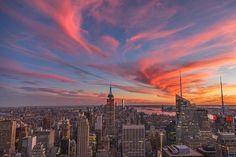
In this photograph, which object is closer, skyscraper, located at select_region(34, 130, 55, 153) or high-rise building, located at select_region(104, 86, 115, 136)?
skyscraper, located at select_region(34, 130, 55, 153)

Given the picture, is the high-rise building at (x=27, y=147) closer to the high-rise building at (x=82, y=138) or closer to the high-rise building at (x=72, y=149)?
the high-rise building at (x=72, y=149)

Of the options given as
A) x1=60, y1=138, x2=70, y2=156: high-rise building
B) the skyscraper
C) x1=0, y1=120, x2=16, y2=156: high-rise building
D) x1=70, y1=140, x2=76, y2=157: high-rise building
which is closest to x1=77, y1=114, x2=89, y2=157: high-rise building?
x1=70, y1=140, x2=76, y2=157: high-rise building

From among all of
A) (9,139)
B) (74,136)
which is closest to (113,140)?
Answer: (74,136)

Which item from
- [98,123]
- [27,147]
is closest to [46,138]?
[27,147]

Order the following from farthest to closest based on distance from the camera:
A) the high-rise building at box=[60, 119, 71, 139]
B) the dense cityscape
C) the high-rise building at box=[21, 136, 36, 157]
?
the high-rise building at box=[60, 119, 71, 139]
the dense cityscape
the high-rise building at box=[21, 136, 36, 157]

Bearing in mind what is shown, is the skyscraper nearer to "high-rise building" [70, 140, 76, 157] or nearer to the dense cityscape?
the dense cityscape

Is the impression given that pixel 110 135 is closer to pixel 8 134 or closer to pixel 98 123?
pixel 98 123

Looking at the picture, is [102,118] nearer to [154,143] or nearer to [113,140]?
[113,140]
